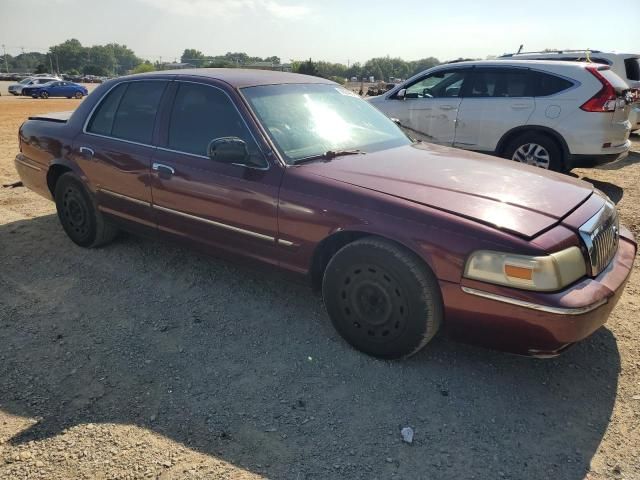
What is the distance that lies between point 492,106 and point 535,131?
0.66 metres

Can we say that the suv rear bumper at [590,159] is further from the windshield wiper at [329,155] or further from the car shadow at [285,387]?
the windshield wiper at [329,155]

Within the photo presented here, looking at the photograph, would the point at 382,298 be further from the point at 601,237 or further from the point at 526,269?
the point at 601,237

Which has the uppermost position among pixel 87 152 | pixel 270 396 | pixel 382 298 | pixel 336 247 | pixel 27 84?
pixel 27 84

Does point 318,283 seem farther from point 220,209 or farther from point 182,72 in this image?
point 182,72

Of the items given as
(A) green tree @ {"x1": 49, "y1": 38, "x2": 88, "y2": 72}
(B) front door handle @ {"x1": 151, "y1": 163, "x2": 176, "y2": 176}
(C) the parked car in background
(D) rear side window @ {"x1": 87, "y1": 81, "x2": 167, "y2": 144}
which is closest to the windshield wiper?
(B) front door handle @ {"x1": 151, "y1": 163, "x2": 176, "y2": 176}

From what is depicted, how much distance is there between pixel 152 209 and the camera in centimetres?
392

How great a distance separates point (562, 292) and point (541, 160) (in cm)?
477

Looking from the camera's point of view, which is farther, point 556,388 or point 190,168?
point 190,168

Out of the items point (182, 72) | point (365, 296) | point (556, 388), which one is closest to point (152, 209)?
point (182, 72)

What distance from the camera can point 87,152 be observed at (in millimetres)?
4332

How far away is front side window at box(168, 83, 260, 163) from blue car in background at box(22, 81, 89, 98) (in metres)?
34.6

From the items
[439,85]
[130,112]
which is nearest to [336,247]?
[130,112]

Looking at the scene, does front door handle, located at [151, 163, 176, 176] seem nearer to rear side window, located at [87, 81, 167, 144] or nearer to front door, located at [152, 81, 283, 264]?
front door, located at [152, 81, 283, 264]

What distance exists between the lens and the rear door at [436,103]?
24.0 ft
